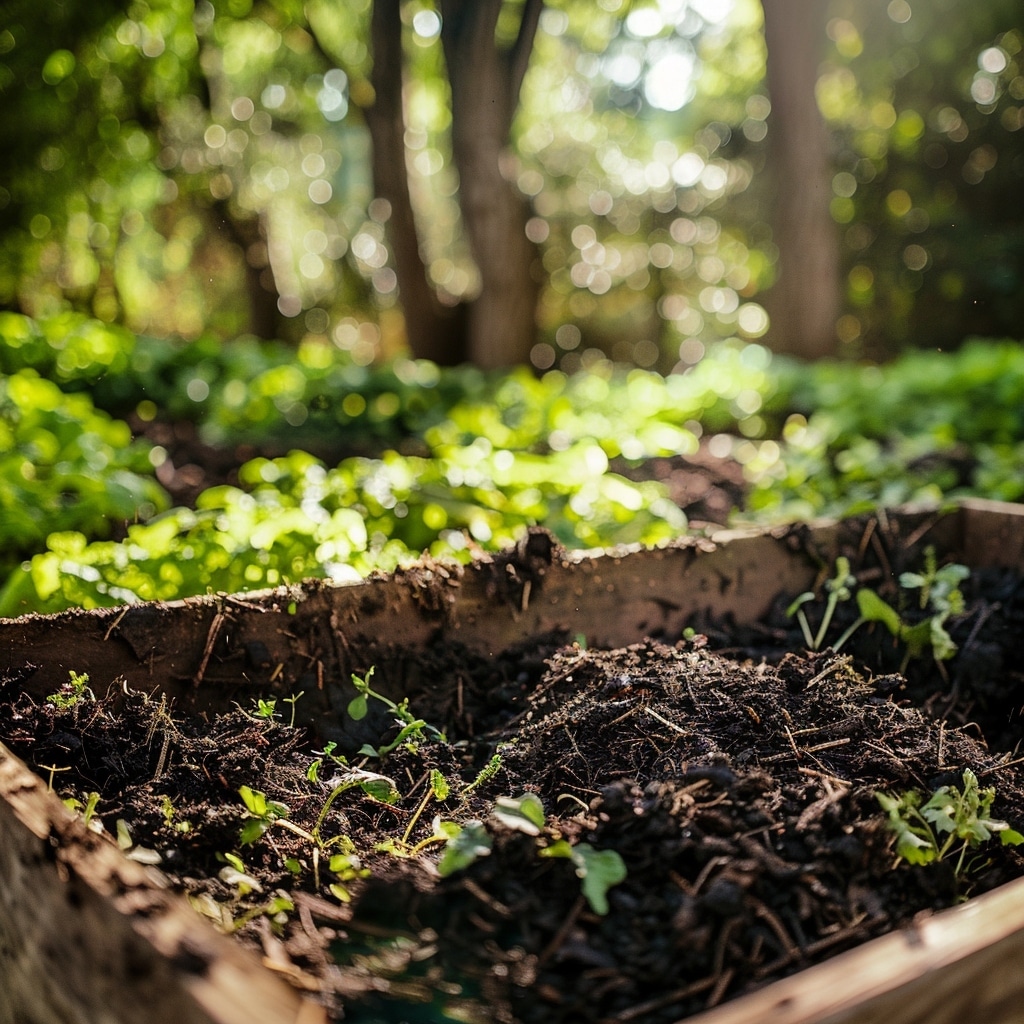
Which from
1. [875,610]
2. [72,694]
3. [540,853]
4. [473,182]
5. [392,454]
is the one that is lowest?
[875,610]

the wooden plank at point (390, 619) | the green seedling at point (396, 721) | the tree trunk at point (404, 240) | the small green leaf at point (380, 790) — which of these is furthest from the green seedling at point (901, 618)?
the tree trunk at point (404, 240)

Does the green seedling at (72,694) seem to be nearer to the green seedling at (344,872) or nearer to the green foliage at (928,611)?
the green seedling at (344,872)

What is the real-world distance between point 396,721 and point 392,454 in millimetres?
1694

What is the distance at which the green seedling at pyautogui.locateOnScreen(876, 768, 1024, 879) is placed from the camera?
1.50 metres

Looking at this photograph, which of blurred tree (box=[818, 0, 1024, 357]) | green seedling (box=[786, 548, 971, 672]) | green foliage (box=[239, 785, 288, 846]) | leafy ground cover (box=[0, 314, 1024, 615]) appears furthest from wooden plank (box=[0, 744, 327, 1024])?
blurred tree (box=[818, 0, 1024, 357])

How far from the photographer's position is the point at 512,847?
144cm

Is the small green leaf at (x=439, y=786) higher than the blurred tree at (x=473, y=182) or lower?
lower

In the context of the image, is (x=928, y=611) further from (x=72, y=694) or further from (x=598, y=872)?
(x=72, y=694)

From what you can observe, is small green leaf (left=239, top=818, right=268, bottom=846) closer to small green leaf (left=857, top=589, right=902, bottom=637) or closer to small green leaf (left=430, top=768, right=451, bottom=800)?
small green leaf (left=430, top=768, right=451, bottom=800)

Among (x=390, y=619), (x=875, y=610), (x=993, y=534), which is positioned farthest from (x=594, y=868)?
(x=993, y=534)

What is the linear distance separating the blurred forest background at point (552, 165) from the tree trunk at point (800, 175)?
0.09 feet

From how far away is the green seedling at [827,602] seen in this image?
264cm

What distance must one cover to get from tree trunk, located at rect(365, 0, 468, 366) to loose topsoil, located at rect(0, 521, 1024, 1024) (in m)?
8.84

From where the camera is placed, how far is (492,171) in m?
9.53
